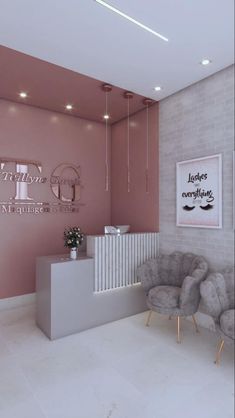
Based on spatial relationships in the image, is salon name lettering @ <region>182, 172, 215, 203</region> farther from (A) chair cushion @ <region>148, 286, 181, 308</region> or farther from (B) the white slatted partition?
(A) chair cushion @ <region>148, 286, 181, 308</region>

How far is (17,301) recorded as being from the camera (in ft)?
10.4

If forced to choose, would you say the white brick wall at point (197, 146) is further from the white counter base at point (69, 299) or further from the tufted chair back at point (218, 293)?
the white counter base at point (69, 299)

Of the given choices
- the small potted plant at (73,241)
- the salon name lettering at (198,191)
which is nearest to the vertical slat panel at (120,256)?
the small potted plant at (73,241)

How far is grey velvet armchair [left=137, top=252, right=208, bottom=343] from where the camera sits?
228 centimetres

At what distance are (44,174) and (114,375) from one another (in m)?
2.44

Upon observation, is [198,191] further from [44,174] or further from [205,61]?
[44,174]

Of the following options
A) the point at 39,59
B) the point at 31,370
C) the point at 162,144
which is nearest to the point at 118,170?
the point at 162,144

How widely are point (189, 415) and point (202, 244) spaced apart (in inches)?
58.0

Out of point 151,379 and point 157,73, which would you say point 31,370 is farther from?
point 157,73

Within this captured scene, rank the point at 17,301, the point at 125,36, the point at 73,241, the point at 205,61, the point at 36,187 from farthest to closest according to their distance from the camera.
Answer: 1. the point at 36,187
2. the point at 17,301
3. the point at 73,241
4. the point at 205,61
5. the point at 125,36

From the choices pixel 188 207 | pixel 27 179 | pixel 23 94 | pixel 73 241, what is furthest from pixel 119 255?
pixel 23 94

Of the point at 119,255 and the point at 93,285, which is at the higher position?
the point at 119,255

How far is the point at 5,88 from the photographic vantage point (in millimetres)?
2807

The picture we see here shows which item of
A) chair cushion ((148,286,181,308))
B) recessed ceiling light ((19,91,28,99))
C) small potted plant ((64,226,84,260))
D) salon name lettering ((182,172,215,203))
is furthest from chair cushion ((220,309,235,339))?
recessed ceiling light ((19,91,28,99))
